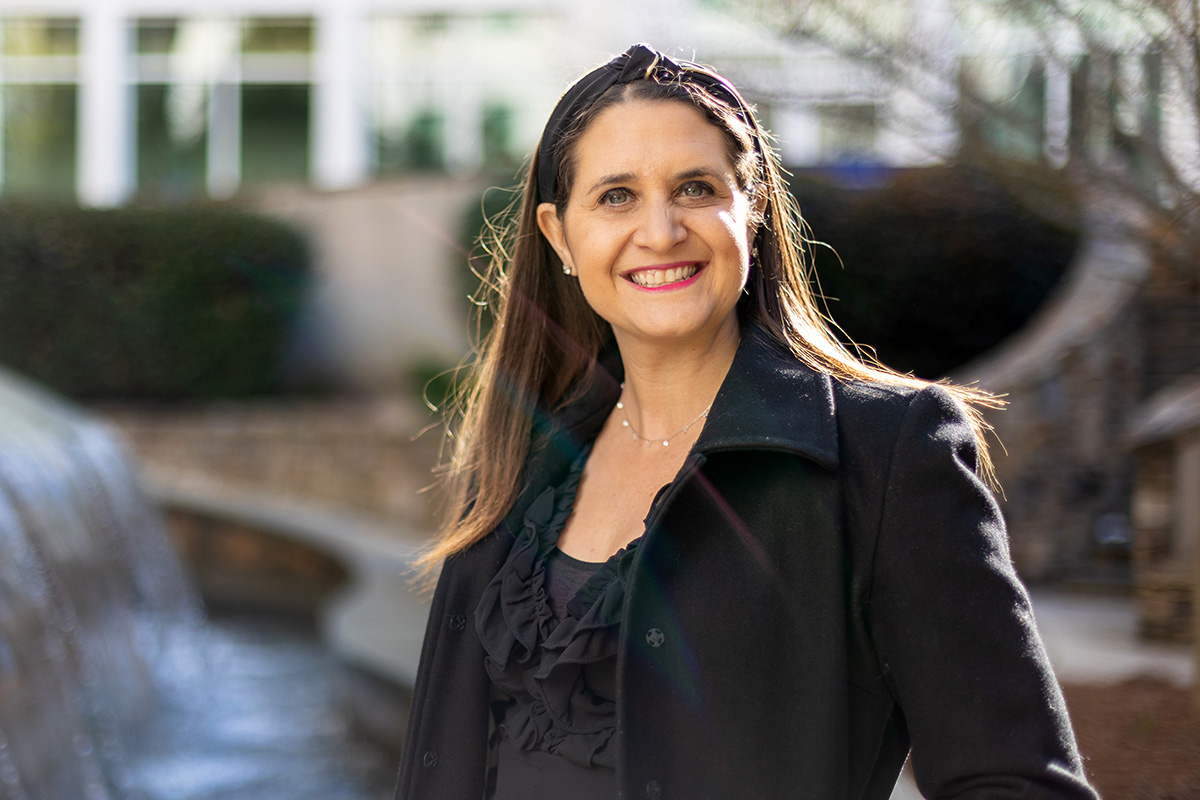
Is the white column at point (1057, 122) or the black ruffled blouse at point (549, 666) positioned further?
the white column at point (1057, 122)

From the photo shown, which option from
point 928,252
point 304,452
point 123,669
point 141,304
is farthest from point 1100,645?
point 141,304

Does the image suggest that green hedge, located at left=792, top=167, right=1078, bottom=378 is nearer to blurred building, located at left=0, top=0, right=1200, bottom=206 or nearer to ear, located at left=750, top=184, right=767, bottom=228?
ear, located at left=750, top=184, right=767, bottom=228

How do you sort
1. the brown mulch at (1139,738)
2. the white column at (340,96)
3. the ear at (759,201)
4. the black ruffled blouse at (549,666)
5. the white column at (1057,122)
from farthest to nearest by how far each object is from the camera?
the white column at (340,96) → the white column at (1057,122) → the brown mulch at (1139,738) → the ear at (759,201) → the black ruffled blouse at (549,666)

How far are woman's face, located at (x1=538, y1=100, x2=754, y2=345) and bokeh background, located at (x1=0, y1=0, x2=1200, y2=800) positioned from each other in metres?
0.48

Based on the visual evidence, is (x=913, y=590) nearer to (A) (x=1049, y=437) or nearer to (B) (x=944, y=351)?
(A) (x=1049, y=437)

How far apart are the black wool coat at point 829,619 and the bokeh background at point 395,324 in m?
0.82

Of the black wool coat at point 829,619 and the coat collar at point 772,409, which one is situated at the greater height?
the coat collar at point 772,409

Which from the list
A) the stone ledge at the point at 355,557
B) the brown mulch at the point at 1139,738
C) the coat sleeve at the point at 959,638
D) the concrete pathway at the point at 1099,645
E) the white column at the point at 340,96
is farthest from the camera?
the white column at the point at 340,96

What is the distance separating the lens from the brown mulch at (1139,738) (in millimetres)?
2729

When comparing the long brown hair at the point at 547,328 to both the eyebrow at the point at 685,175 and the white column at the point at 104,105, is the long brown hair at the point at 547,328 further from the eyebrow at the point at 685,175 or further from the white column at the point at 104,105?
the white column at the point at 104,105

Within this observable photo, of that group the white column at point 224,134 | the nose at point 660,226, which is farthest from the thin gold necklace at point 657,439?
the white column at point 224,134

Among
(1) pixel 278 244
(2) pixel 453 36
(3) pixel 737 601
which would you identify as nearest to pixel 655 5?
(3) pixel 737 601

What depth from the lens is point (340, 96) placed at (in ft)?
48.0

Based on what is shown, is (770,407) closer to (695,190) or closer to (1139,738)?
(695,190)
